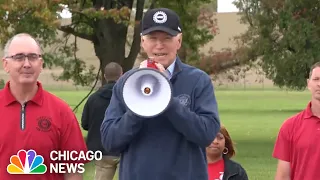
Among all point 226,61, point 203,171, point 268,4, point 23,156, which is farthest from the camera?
point 226,61

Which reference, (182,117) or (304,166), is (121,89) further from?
(304,166)

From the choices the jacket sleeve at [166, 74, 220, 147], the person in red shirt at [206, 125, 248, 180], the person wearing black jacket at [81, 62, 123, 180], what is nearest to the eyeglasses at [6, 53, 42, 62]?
the jacket sleeve at [166, 74, 220, 147]

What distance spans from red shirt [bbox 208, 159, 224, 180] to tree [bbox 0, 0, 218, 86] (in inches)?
446

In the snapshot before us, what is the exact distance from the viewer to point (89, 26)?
22172 mm

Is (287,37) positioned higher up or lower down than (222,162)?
lower down

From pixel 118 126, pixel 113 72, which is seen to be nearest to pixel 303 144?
pixel 118 126

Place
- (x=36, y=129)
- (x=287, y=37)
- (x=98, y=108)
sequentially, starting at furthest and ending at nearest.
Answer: (x=287, y=37) < (x=98, y=108) < (x=36, y=129)

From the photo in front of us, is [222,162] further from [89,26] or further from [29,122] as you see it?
[89,26]

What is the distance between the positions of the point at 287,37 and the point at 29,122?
640 inches

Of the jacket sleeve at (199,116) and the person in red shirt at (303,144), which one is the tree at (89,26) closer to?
the person in red shirt at (303,144)

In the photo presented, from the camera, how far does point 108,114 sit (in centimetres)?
449

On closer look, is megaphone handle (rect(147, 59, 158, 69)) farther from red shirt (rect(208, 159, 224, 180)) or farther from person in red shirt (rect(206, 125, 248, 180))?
red shirt (rect(208, 159, 224, 180))

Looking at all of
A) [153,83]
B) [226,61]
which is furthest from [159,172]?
[226,61]

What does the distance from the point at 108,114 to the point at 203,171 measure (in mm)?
646
